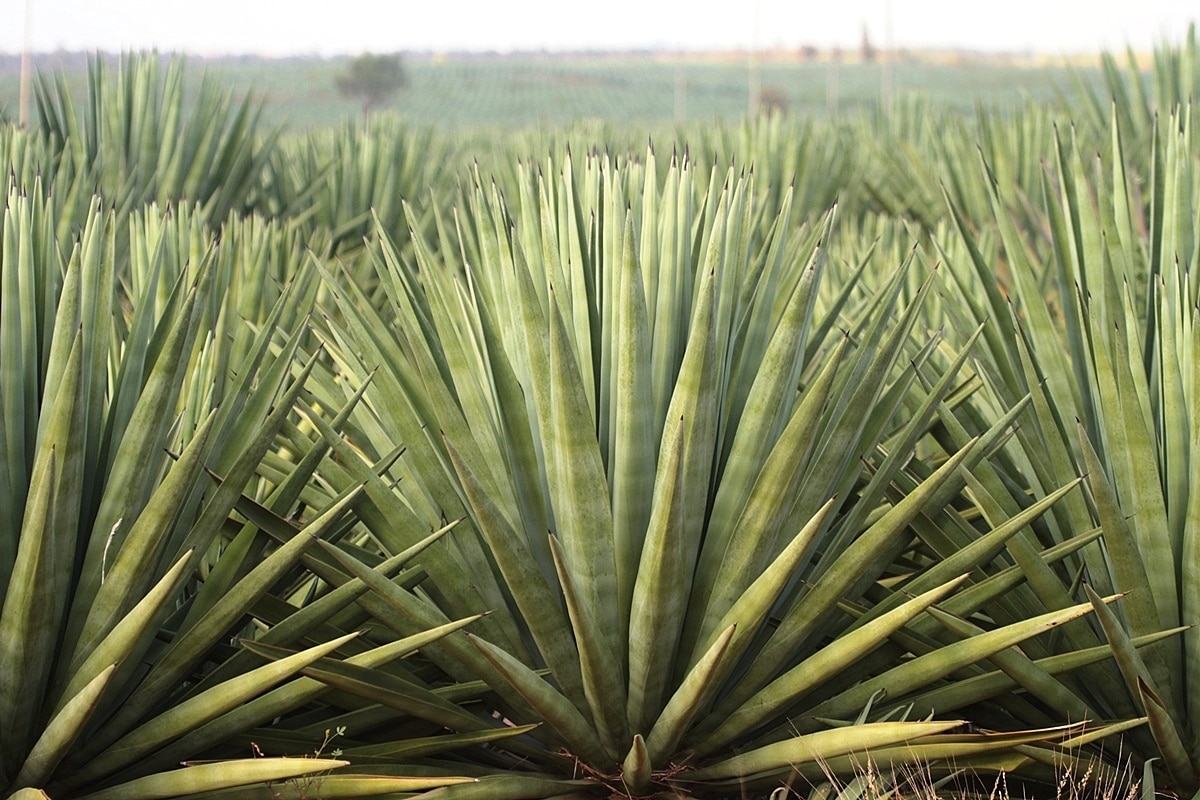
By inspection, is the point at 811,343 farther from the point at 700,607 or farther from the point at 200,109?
the point at 200,109

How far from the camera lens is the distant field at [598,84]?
47.2 meters

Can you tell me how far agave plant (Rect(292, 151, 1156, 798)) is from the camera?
1.71m

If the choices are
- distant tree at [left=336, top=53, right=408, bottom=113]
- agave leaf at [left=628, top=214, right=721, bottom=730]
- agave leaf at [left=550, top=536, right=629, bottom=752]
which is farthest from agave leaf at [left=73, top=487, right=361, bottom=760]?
distant tree at [left=336, top=53, right=408, bottom=113]

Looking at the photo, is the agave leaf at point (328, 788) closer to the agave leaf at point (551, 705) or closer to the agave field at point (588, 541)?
the agave field at point (588, 541)

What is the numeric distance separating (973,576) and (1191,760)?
48 cm

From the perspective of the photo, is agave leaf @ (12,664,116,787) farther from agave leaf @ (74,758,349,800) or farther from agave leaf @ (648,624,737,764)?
agave leaf @ (648,624,737,764)

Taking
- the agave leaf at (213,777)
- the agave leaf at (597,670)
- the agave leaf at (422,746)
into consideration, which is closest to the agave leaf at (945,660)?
the agave leaf at (597,670)

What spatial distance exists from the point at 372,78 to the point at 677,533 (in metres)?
54.3

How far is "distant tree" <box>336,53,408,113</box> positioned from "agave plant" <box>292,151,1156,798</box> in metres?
50.6

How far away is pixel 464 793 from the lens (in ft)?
5.53

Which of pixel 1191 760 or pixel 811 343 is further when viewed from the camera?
pixel 811 343

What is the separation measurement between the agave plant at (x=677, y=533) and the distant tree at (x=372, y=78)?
50.6 metres

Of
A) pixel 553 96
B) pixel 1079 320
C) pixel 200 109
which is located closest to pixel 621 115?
pixel 553 96

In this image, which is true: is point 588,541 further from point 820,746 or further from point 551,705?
point 820,746
